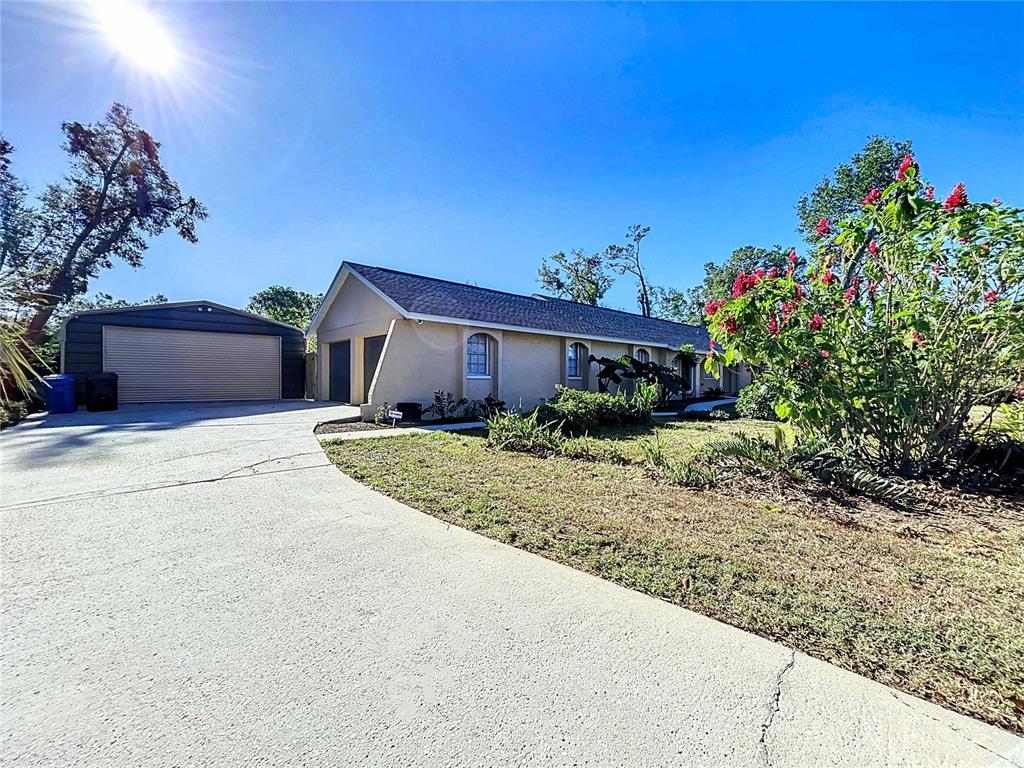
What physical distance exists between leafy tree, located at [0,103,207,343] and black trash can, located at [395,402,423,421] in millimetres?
19165

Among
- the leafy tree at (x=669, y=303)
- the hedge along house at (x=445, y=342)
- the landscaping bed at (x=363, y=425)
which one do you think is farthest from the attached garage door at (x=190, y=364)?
the leafy tree at (x=669, y=303)

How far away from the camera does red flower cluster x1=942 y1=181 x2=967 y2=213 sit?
14.3 feet

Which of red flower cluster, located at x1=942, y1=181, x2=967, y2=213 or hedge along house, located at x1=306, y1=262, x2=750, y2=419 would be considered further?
hedge along house, located at x1=306, y1=262, x2=750, y2=419

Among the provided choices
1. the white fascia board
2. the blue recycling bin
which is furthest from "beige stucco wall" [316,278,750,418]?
the blue recycling bin

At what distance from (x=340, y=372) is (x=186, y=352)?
555 centimetres

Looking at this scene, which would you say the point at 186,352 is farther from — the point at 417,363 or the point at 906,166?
the point at 906,166

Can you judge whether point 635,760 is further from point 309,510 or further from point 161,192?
point 161,192

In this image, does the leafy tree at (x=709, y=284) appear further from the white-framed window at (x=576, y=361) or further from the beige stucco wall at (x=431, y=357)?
the beige stucco wall at (x=431, y=357)

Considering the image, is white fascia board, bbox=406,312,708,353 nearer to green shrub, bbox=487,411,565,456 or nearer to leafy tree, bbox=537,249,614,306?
green shrub, bbox=487,411,565,456

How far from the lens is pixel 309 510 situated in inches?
169

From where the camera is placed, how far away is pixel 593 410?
33.1ft

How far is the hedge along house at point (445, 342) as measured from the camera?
11.8m

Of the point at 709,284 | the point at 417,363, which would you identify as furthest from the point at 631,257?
the point at 417,363

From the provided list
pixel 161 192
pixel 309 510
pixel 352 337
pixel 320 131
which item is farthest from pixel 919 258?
pixel 161 192
